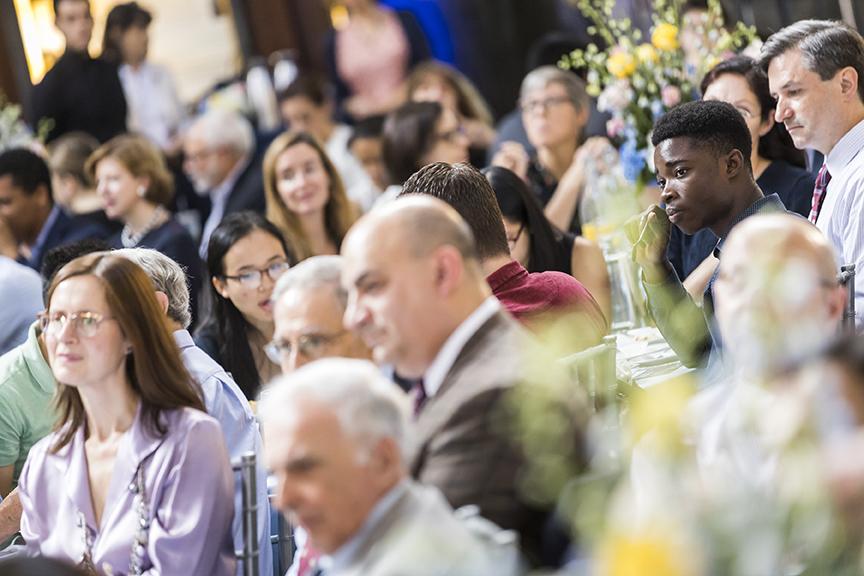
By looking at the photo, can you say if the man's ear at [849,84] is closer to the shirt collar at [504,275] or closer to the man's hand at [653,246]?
the man's hand at [653,246]

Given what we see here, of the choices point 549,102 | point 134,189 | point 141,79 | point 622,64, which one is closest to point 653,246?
point 622,64

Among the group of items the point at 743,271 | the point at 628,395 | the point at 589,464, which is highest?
the point at 743,271

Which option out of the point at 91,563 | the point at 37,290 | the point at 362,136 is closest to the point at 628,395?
the point at 91,563

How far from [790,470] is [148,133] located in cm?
810

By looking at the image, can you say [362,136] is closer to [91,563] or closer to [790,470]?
[91,563]

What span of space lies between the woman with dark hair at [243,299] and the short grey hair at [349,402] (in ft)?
7.47

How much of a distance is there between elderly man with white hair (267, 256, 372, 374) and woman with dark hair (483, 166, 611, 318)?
1.61m

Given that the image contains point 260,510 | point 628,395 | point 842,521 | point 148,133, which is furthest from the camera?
point 148,133

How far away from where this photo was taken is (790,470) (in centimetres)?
172

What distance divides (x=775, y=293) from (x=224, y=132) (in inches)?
237

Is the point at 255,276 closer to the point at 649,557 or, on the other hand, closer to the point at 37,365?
the point at 37,365

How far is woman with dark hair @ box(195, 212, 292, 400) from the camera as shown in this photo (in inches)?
183

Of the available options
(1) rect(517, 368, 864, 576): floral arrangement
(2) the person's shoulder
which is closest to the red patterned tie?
(1) rect(517, 368, 864, 576): floral arrangement

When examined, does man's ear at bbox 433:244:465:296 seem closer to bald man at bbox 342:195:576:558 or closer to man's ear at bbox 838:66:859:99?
bald man at bbox 342:195:576:558
